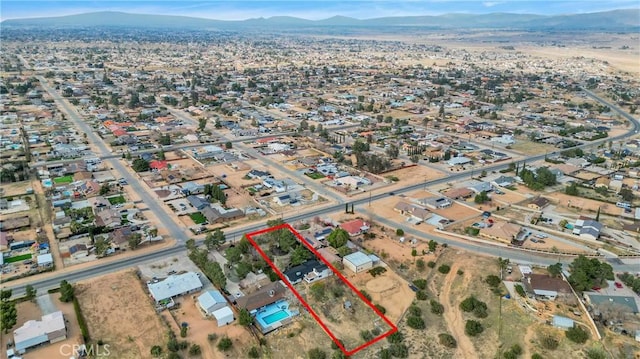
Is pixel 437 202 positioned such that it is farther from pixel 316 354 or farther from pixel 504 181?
pixel 316 354

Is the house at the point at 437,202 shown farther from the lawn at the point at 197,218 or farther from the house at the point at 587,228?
the lawn at the point at 197,218

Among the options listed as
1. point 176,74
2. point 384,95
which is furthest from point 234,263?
point 176,74

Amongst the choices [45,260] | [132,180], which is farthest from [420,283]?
[132,180]

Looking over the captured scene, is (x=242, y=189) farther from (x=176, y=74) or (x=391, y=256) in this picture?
(x=176, y=74)

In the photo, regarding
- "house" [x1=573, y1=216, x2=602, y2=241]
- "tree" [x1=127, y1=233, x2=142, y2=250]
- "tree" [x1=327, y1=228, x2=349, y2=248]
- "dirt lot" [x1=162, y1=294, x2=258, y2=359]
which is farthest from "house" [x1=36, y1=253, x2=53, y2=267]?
"house" [x1=573, y1=216, x2=602, y2=241]

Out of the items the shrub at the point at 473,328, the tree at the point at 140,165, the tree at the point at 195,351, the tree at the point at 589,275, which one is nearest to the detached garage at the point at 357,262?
the shrub at the point at 473,328

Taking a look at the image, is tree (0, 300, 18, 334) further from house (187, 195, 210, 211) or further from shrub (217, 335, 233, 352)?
house (187, 195, 210, 211)

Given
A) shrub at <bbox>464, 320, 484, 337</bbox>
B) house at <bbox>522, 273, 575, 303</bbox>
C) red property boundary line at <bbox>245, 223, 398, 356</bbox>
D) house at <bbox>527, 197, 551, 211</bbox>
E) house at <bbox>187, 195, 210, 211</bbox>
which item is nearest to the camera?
red property boundary line at <bbox>245, 223, 398, 356</bbox>
